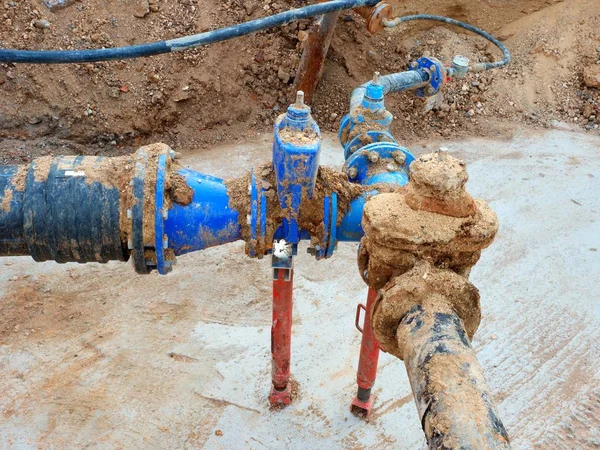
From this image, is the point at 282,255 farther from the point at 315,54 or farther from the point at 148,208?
the point at 315,54

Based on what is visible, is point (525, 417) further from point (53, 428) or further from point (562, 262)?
point (53, 428)

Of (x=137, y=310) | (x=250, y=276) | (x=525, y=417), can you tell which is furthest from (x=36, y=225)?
(x=525, y=417)

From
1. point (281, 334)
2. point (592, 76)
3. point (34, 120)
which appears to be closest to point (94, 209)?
point (281, 334)

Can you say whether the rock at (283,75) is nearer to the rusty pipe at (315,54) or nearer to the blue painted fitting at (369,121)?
the rusty pipe at (315,54)

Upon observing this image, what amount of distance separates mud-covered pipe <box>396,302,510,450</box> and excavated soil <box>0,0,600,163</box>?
329 cm

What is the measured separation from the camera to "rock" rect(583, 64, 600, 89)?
4.85 meters

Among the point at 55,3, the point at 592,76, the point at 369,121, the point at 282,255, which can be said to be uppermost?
the point at 55,3

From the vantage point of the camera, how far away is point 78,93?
3.99 meters

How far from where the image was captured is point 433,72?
10.4 ft

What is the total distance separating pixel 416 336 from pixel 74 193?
111 centimetres

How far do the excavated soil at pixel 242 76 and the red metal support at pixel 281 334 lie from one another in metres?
2.24

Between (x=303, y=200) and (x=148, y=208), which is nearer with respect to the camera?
(x=148, y=208)

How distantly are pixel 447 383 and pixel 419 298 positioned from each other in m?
0.26

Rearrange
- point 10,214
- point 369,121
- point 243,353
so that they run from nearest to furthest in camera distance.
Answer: point 10,214
point 369,121
point 243,353
